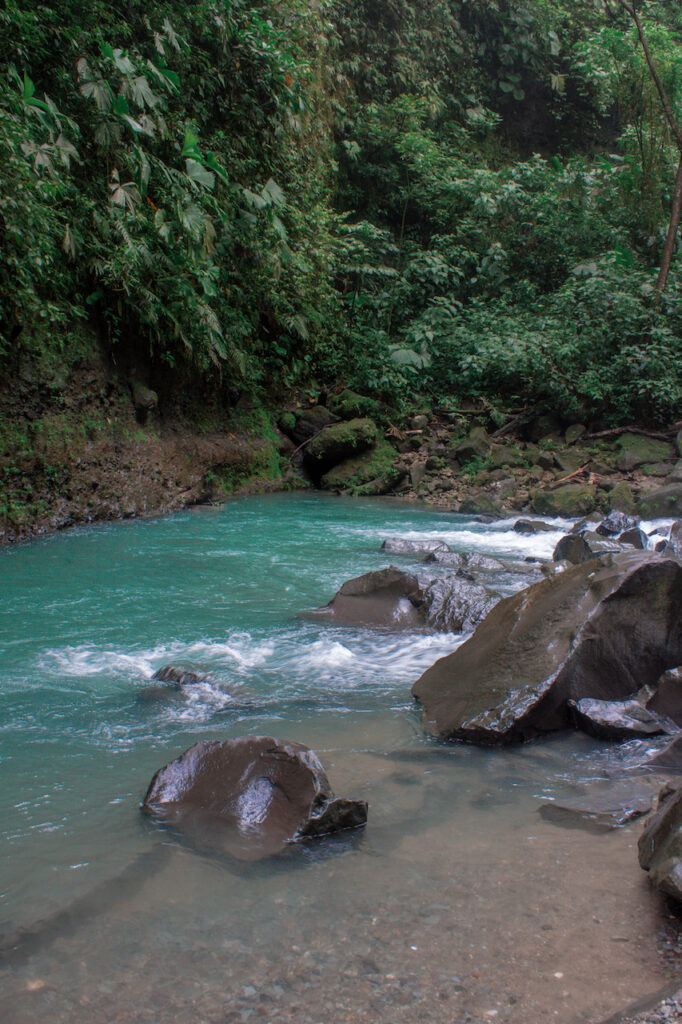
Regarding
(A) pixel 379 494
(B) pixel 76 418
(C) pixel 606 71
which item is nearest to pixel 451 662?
(B) pixel 76 418

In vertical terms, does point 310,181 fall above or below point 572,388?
above

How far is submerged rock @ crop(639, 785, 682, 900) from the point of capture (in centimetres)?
241

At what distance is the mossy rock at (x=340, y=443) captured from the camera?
576 inches

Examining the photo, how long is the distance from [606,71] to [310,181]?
30.5ft

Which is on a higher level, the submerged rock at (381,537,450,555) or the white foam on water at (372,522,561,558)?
the submerged rock at (381,537,450,555)

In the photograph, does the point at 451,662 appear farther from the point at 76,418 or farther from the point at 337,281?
the point at 337,281

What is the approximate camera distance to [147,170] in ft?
→ 33.7

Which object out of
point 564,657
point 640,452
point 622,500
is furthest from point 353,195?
point 564,657

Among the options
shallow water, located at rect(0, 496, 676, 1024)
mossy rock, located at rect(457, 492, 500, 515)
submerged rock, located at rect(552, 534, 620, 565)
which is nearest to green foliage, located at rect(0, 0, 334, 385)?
mossy rock, located at rect(457, 492, 500, 515)

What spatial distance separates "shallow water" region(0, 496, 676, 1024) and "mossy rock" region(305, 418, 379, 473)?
901 cm

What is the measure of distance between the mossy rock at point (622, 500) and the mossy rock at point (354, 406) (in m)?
5.14

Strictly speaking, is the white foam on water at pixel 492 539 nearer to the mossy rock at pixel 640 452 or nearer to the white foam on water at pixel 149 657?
the mossy rock at pixel 640 452

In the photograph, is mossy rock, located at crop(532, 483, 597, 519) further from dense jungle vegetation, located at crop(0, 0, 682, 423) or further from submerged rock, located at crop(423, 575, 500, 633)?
submerged rock, located at crop(423, 575, 500, 633)

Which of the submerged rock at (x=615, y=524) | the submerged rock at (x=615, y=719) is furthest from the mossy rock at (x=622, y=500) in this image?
the submerged rock at (x=615, y=719)
